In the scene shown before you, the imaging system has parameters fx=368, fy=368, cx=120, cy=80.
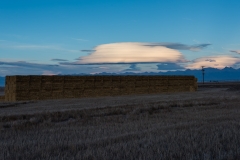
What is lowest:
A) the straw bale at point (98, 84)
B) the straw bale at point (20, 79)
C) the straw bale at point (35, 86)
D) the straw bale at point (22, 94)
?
the straw bale at point (22, 94)

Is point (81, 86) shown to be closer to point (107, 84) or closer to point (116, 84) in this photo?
point (107, 84)

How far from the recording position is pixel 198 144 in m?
8.60

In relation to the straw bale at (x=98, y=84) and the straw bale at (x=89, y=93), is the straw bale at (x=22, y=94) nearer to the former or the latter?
the straw bale at (x=89, y=93)

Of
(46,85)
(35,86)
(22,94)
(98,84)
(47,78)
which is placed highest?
(47,78)

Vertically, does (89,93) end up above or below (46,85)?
below

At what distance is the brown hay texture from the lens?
35500mm

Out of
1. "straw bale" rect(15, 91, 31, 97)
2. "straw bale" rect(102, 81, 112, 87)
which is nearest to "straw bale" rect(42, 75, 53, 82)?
"straw bale" rect(15, 91, 31, 97)

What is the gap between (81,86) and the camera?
39.5m

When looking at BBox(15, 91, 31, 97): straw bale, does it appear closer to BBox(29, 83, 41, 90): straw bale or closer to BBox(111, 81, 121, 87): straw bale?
BBox(29, 83, 41, 90): straw bale

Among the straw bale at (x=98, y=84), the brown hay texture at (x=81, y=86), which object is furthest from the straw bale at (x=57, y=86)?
the straw bale at (x=98, y=84)

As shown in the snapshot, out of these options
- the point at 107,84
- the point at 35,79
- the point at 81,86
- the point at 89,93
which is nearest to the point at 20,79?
the point at 35,79

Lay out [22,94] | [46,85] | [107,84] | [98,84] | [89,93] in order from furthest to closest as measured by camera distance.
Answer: [107,84] → [98,84] → [89,93] → [46,85] → [22,94]

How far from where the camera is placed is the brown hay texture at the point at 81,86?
35.5 meters

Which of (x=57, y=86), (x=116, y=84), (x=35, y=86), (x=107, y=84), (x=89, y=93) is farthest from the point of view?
(x=116, y=84)
